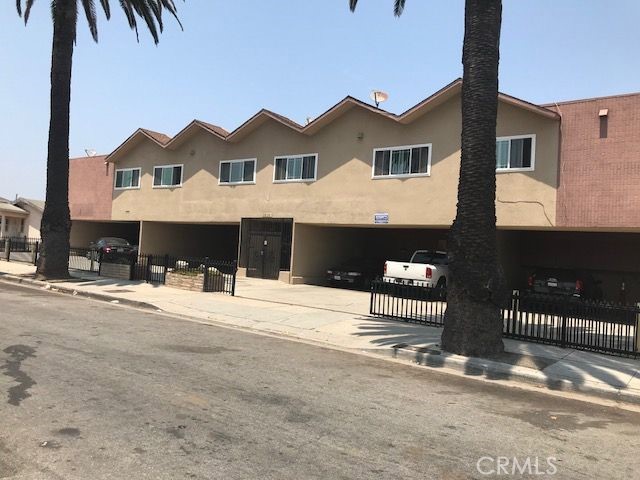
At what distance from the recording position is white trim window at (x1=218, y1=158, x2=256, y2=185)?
26719 millimetres

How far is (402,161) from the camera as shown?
21719mm

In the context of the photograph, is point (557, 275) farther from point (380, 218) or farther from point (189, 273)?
point (189, 273)

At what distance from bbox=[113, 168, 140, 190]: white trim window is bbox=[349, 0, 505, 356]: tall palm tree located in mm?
25742

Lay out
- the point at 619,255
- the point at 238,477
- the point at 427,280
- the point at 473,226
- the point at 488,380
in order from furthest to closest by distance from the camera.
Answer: the point at 619,255 < the point at 427,280 < the point at 473,226 < the point at 488,380 < the point at 238,477

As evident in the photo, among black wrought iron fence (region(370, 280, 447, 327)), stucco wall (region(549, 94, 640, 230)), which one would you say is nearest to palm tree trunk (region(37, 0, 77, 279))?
black wrought iron fence (region(370, 280, 447, 327))

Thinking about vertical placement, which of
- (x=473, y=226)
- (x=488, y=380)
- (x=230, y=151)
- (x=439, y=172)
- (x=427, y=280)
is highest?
(x=230, y=151)

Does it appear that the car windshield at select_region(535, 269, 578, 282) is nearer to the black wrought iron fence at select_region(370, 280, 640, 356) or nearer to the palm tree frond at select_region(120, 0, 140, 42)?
the black wrought iron fence at select_region(370, 280, 640, 356)

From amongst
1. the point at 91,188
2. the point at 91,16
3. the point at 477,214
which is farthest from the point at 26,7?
the point at 477,214

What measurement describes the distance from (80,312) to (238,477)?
10.0m

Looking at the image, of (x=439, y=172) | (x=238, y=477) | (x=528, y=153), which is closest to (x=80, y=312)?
(x=238, y=477)

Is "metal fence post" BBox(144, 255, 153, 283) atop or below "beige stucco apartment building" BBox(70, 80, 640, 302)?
below

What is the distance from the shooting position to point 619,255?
22156 millimetres

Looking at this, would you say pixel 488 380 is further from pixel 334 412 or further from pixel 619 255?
pixel 619 255

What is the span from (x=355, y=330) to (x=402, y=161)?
1115cm
